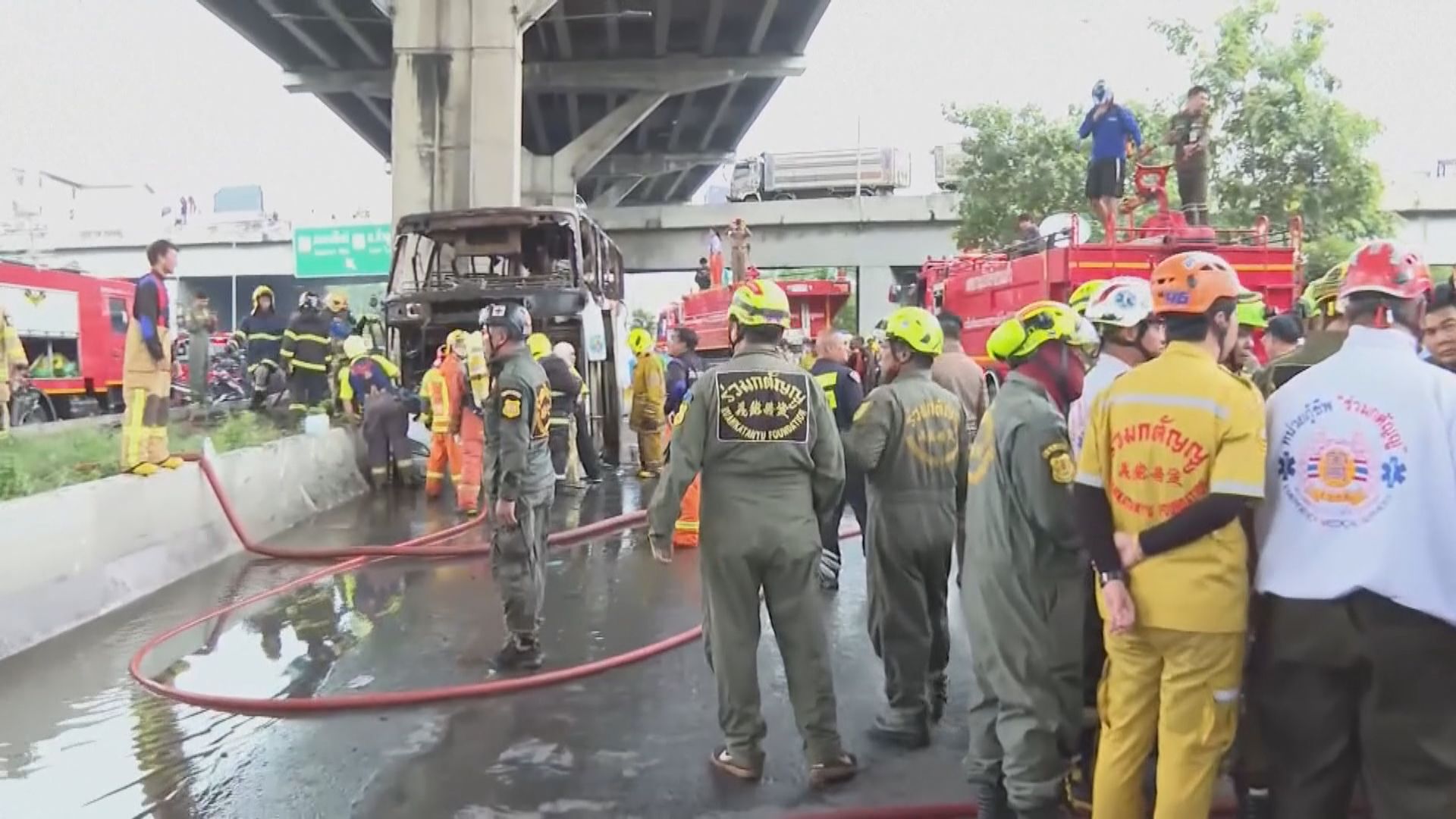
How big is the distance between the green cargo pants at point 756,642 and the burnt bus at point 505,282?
8.04 m

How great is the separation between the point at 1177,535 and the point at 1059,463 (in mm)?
572

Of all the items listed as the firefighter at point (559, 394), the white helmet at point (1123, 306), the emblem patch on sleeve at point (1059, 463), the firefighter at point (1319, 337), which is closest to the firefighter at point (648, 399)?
the firefighter at point (559, 394)

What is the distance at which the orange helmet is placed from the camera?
3.07 m

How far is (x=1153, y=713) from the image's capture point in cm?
313

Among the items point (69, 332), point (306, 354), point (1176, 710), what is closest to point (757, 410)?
point (1176, 710)

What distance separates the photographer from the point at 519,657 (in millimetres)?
5766

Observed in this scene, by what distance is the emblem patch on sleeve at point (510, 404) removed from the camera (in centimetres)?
564

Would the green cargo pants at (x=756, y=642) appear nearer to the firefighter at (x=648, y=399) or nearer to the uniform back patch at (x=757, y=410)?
the uniform back patch at (x=757, y=410)

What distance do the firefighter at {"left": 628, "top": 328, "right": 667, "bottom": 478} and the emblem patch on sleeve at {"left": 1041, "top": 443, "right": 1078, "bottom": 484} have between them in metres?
9.01

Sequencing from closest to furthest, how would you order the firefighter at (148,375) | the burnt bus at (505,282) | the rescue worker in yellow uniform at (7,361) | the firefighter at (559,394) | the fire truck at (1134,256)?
1. the firefighter at (148,375)
2. the fire truck at (1134,256)
3. the firefighter at (559,394)
4. the burnt bus at (505,282)
5. the rescue worker in yellow uniform at (7,361)

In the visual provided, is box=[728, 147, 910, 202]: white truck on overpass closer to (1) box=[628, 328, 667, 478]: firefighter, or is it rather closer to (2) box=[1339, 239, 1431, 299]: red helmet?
(1) box=[628, 328, 667, 478]: firefighter

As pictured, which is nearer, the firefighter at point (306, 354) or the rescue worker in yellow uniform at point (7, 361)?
the rescue worker in yellow uniform at point (7, 361)

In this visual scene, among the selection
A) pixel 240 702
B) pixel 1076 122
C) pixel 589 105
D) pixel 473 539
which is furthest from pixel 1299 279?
pixel 589 105

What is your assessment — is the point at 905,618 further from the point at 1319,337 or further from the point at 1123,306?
the point at 1319,337
